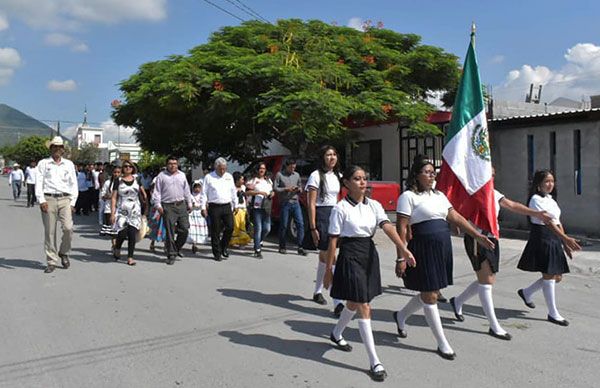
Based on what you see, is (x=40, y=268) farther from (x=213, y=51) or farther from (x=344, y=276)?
(x=213, y=51)

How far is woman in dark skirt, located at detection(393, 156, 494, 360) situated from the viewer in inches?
179

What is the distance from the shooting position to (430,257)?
15.0 feet

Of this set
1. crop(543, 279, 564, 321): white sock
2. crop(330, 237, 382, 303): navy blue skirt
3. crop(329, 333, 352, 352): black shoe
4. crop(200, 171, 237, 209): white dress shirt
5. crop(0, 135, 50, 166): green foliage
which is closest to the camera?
crop(330, 237, 382, 303): navy blue skirt

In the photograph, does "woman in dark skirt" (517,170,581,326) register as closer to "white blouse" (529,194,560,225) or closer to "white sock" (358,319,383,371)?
"white blouse" (529,194,560,225)

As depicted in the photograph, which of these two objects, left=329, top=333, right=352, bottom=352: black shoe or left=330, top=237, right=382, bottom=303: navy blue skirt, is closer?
left=330, top=237, right=382, bottom=303: navy blue skirt

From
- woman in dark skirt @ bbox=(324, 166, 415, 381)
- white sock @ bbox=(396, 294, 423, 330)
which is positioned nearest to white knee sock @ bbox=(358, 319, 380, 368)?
woman in dark skirt @ bbox=(324, 166, 415, 381)

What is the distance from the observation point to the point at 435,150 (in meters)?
16.4

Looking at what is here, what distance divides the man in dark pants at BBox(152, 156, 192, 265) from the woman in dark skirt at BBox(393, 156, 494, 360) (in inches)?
202

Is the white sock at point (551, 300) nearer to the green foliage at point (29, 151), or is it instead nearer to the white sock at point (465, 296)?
the white sock at point (465, 296)

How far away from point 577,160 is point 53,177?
10768 mm

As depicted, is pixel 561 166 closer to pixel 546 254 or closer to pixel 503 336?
pixel 546 254

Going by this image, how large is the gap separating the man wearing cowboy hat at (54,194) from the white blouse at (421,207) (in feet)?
17.9

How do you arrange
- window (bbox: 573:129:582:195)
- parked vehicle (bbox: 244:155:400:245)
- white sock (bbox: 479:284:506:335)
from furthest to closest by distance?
1. window (bbox: 573:129:582:195)
2. parked vehicle (bbox: 244:155:400:245)
3. white sock (bbox: 479:284:506:335)

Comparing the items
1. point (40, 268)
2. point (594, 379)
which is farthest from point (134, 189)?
point (594, 379)
